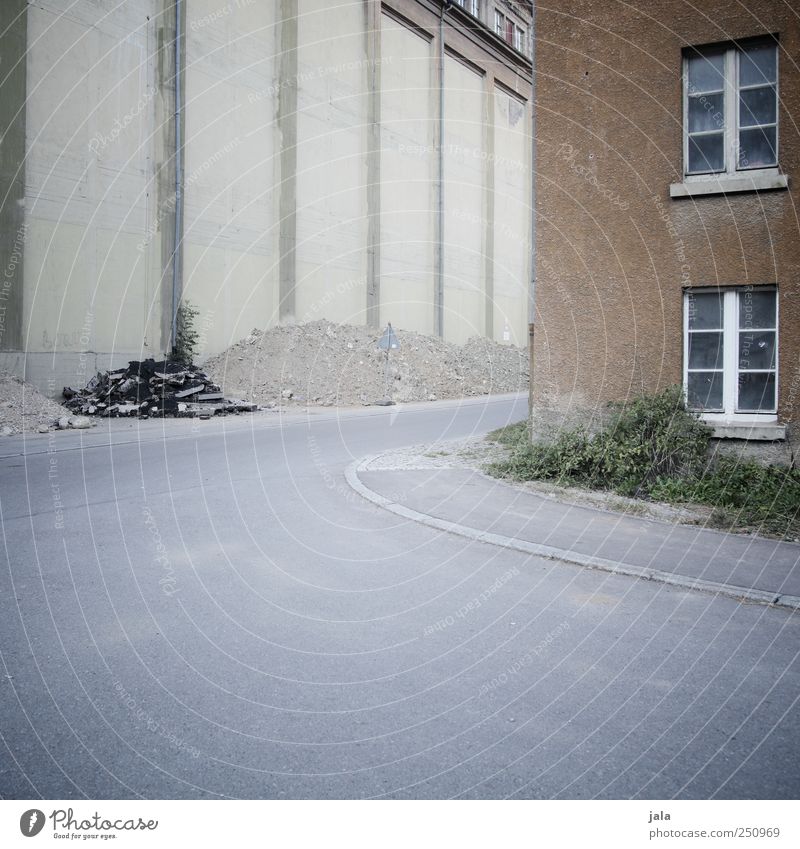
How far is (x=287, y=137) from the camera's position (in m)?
29.6

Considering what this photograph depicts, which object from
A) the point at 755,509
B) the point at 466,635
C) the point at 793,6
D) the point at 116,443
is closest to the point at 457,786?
the point at 466,635

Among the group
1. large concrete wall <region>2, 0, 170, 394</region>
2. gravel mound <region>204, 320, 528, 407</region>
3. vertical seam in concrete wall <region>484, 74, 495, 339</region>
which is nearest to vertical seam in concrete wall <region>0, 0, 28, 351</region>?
large concrete wall <region>2, 0, 170, 394</region>

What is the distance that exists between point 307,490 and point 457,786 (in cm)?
693

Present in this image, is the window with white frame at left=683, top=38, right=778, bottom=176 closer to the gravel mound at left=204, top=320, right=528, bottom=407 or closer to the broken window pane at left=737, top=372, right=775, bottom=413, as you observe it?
the broken window pane at left=737, top=372, right=775, bottom=413

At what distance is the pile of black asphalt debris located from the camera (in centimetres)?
2147

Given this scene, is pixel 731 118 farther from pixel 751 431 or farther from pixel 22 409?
pixel 22 409

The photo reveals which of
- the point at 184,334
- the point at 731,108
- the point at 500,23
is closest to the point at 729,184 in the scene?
the point at 731,108

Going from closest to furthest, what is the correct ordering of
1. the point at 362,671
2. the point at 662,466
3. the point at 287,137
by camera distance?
1. the point at 362,671
2. the point at 662,466
3. the point at 287,137

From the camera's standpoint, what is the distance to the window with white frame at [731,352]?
9.73 metres

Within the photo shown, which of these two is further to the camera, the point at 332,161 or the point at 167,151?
the point at 332,161

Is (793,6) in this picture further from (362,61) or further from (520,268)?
(520,268)

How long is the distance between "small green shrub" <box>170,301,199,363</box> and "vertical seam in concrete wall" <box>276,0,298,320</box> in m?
4.60

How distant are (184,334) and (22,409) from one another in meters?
8.30

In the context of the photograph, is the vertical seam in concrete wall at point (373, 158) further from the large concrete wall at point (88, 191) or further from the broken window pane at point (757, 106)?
the broken window pane at point (757, 106)
